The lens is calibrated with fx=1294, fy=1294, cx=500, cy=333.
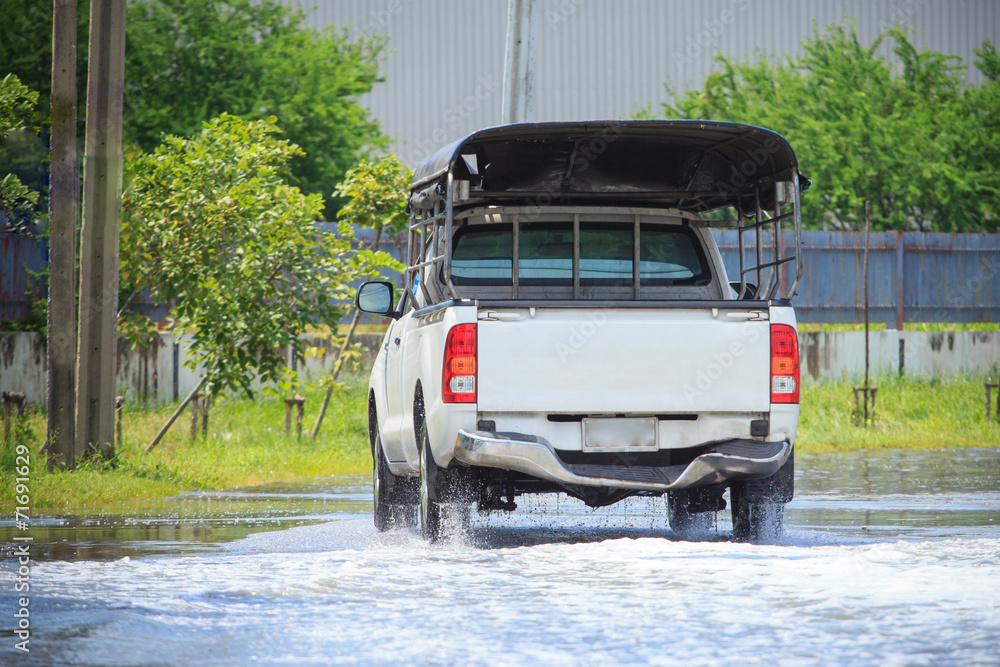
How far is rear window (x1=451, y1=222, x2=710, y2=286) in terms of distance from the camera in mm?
9109

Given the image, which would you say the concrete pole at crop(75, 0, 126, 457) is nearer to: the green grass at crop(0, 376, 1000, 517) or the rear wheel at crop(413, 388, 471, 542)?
the green grass at crop(0, 376, 1000, 517)

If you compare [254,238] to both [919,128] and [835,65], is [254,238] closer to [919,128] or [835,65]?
[919,128]

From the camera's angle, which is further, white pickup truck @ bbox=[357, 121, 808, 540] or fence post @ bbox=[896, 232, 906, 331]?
fence post @ bbox=[896, 232, 906, 331]

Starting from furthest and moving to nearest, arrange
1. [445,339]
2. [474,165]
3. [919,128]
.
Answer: [919,128]
[474,165]
[445,339]

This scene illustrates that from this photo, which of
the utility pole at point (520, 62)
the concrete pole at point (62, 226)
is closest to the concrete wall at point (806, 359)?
the utility pole at point (520, 62)

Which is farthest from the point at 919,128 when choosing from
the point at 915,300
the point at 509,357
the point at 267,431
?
the point at 509,357

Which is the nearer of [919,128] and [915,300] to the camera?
[915,300]

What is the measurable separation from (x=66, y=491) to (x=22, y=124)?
4.56 meters

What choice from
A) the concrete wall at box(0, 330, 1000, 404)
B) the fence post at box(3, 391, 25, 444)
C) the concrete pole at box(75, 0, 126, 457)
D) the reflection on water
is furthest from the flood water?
the concrete wall at box(0, 330, 1000, 404)

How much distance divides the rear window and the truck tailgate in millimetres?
1486

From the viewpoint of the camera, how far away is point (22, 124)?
46.5 ft

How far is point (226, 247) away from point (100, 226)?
313 centimetres

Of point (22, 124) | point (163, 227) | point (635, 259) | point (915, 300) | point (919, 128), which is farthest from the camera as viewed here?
point (919, 128)

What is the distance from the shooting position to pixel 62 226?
41.1 feet
